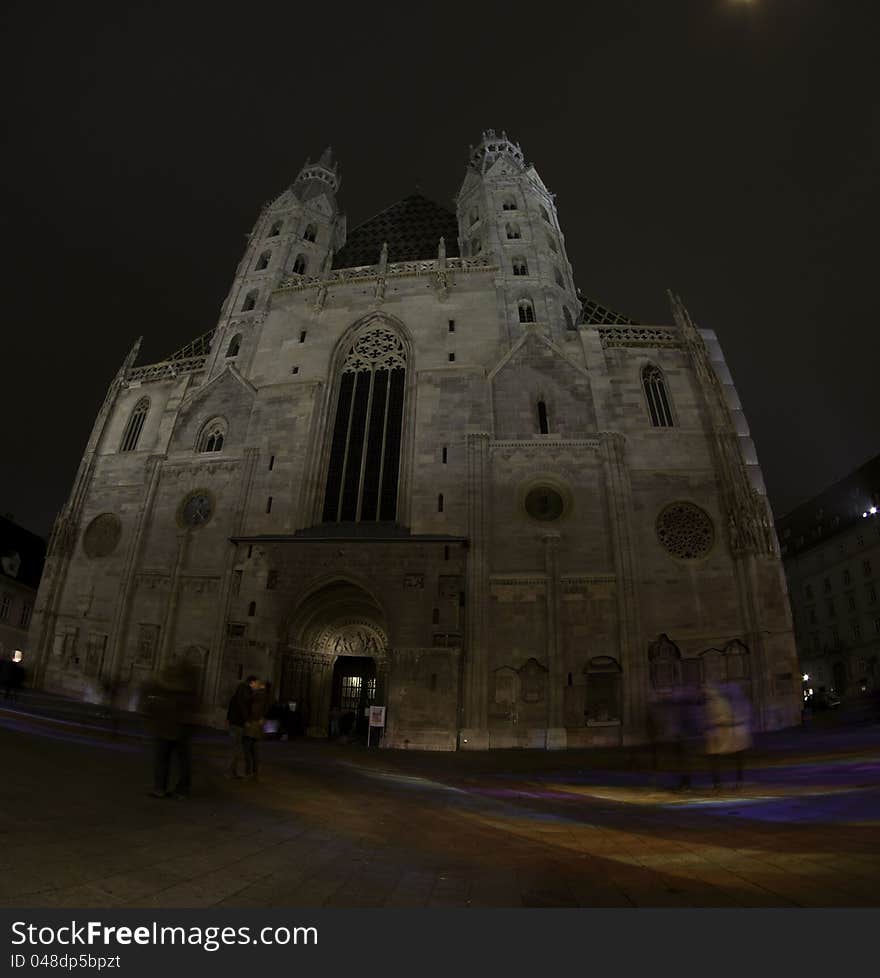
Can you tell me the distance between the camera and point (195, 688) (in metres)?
6.19

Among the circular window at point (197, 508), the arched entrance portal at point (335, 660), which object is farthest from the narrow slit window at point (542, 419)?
the circular window at point (197, 508)

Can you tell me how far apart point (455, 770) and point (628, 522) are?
11.1 m

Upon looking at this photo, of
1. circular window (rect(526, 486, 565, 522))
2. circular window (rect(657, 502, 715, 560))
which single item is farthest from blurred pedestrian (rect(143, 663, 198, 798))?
circular window (rect(657, 502, 715, 560))

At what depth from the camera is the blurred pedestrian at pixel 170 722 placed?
5824mm

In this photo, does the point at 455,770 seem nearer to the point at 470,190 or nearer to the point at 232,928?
the point at 232,928

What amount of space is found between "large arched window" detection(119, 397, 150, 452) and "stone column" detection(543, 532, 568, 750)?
21.4 m

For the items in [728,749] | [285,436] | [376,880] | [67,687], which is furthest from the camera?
[285,436]

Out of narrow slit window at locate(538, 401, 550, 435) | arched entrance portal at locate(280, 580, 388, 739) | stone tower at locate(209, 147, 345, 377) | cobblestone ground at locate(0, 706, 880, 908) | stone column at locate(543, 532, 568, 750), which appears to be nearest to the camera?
cobblestone ground at locate(0, 706, 880, 908)

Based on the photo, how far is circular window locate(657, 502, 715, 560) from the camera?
19.1 meters

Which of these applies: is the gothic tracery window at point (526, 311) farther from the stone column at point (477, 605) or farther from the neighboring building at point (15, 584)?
the neighboring building at point (15, 584)

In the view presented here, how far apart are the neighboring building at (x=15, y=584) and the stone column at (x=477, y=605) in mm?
30599

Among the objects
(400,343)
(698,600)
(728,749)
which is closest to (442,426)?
(400,343)

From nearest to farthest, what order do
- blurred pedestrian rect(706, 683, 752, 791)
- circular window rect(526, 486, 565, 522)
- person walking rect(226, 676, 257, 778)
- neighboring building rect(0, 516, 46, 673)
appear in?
person walking rect(226, 676, 257, 778), blurred pedestrian rect(706, 683, 752, 791), circular window rect(526, 486, 565, 522), neighboring building rect(0, 516, 46, 673)

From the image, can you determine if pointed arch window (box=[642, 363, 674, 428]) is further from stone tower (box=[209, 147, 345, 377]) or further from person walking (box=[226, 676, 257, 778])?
person walking (box=[226, 676, 257, 778])
